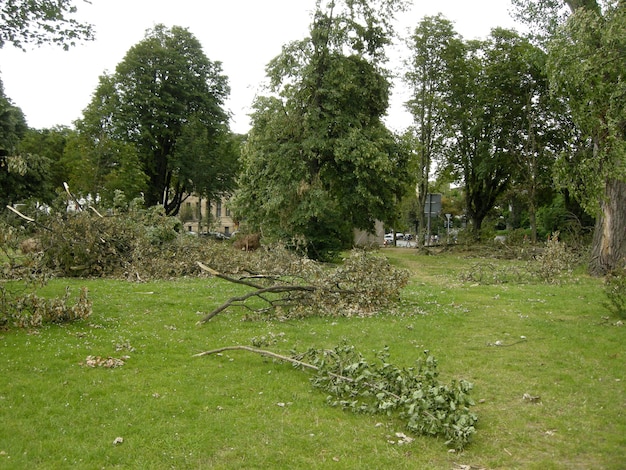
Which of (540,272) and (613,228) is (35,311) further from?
(613,228)

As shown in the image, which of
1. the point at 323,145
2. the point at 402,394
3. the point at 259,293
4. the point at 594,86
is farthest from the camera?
the point at 323,145

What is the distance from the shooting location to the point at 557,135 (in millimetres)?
32031

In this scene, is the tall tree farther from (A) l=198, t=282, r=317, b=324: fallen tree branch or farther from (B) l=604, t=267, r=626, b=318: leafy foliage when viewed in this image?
(A) l=198, t=282, r=317, b=324: fallen tree branch

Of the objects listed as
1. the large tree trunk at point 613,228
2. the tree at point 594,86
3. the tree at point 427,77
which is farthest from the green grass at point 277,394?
the tree at point 427,77

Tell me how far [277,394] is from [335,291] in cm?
527

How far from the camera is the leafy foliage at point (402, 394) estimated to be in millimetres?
5086

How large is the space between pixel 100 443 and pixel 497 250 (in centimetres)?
2783

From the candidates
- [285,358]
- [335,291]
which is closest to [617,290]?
[335,291]

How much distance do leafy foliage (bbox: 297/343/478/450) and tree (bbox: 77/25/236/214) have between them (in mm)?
29495

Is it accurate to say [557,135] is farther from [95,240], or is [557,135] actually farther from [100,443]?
[100,443]

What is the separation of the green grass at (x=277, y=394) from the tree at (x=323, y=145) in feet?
39.9

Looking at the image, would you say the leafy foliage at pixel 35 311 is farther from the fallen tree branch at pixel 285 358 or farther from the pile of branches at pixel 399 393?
the pile of branches at pixel 399 393

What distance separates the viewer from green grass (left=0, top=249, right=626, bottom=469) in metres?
4.59

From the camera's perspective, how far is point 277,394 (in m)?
6.11
